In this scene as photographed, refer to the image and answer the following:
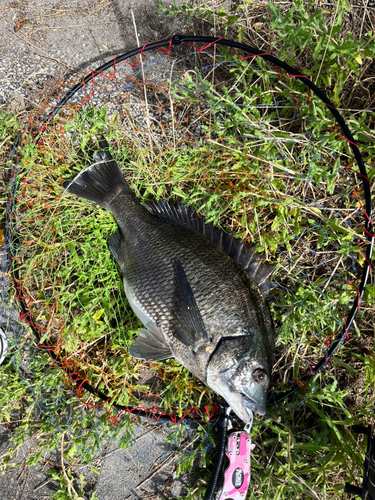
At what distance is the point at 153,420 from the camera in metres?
2.61

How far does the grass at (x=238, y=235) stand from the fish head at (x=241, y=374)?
493mm

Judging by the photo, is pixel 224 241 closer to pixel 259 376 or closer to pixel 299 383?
pixel 259 376

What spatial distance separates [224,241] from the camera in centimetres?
231

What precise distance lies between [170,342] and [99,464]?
4.10 feet

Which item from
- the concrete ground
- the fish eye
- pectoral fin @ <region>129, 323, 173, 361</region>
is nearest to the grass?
pectoral fin @ <region>129, 323, 173, 361</region>

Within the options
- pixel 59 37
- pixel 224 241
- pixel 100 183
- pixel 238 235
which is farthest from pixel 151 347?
pixel 59 37

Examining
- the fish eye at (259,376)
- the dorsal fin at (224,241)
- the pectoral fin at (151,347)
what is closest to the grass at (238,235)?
the dorsal fin at (224,241)

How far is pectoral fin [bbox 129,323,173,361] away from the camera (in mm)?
2174

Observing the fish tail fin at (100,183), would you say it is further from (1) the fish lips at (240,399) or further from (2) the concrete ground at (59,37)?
(1) the fish lips at (240,399)

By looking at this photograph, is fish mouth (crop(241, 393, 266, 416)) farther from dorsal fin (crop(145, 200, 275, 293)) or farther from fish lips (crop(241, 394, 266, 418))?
dorsal fin (crop(145, 200, 275, 293))

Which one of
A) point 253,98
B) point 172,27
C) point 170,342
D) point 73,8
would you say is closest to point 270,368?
point 170,342

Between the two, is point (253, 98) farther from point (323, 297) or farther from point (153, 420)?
point (153, 420)

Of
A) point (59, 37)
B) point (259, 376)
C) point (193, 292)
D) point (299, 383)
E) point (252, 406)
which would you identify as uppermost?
point (59, 37)

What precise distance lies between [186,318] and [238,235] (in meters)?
0.78
